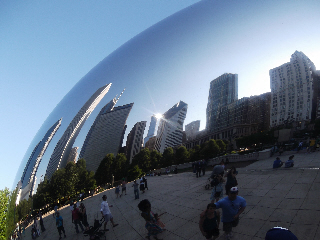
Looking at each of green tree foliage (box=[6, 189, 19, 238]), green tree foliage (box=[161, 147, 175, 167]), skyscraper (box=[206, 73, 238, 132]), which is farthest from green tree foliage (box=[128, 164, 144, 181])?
green tree foliage (box=[6, 189, 19, 238])

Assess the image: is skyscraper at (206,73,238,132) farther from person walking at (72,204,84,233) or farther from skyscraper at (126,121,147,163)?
person walking at (72,204,84,233)

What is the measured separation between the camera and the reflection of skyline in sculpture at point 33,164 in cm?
363

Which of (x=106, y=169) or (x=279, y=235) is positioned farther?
(x=106, y=169)

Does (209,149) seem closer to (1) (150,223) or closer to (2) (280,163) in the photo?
(2) (280,163)

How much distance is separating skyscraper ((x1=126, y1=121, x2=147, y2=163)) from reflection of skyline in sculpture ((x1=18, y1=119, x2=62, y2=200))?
232 centimetres

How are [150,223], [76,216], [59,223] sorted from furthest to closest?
[59,223]
[76,216]
[150,223]

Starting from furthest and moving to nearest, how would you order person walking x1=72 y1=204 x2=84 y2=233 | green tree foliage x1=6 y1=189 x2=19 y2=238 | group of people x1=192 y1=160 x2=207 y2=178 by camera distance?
group of people x1=192 y1=160 x2=207 y2=178 → green tree foliage x1=6 y1=189 x2=19 y2=238 → person walking x1=72 y1=204 x2=84 y2=233

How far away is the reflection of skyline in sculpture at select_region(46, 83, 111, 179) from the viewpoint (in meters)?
3.59

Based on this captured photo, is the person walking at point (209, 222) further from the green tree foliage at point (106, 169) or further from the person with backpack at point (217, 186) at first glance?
the green tree foliage at point (106, 169)

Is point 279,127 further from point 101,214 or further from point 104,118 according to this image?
point 101,214

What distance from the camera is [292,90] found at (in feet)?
11.5

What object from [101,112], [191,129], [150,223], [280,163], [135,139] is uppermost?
[101,112]

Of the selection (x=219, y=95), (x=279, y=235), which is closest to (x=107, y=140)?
(x=219, y=95)

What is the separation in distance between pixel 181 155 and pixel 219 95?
188 cm
